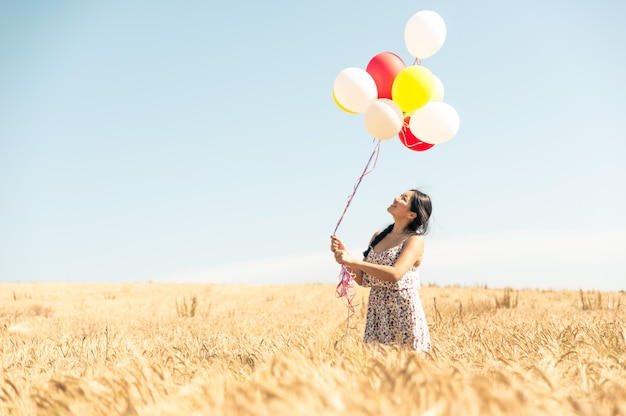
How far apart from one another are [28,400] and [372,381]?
5.85 ft

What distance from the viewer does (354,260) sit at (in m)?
4.27

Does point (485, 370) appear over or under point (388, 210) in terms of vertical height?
under

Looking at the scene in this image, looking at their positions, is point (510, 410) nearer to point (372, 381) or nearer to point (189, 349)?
point (372, 381)

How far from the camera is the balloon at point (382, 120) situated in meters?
4.65

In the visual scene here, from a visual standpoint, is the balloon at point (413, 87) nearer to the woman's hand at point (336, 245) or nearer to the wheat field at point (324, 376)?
the woman's hand at point (336, 245)

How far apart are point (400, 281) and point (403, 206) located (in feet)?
2.04

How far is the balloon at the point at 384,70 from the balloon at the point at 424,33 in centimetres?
27

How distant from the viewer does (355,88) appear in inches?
191

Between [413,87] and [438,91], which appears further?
[438,91]

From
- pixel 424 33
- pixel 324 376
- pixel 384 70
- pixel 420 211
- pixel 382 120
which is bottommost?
pixel 324 376

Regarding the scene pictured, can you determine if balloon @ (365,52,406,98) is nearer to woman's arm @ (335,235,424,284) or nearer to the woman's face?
the woman's face

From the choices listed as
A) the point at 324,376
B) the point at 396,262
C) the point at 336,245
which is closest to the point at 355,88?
the point at 336,245

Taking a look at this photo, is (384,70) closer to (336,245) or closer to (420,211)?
(420,211)

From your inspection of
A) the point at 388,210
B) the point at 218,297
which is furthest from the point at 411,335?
the point at 218,297
